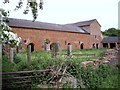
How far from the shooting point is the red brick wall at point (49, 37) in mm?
36938

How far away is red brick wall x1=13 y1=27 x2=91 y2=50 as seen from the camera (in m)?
36.9

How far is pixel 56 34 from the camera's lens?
1668 inches

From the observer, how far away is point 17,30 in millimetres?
35750

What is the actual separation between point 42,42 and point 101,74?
2863cm

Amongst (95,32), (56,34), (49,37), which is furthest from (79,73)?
(95,32)

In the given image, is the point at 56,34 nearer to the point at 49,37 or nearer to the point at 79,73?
the point at 49,37

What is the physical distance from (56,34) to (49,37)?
1.98 metres

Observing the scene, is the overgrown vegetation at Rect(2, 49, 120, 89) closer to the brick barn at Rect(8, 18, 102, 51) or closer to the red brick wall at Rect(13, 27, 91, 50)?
the brick barn at Rect(8, 18, 102, 51)

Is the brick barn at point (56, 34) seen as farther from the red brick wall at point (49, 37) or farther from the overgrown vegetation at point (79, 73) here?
the overgrown vegetation at point (79, 73)

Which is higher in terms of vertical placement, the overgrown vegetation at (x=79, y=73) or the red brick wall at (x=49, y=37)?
the red brick wall at (x=49, y=37)

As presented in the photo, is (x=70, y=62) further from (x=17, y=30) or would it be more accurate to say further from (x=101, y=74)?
(x=17, y=30)

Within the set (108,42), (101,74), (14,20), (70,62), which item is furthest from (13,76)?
(108,42)

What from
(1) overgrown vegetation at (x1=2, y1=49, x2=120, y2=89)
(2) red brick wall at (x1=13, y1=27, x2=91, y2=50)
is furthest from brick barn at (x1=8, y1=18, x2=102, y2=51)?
(1) overgrown vegetation at (x1=2, y1=49, x2=120, y2=89)

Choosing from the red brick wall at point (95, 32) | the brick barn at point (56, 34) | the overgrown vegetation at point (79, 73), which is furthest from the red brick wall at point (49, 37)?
the overgrown vegetation at point (79, 73)
